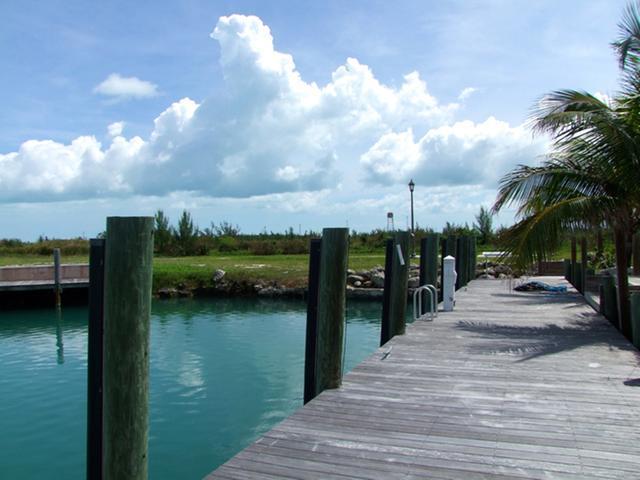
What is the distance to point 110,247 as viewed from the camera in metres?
3.80

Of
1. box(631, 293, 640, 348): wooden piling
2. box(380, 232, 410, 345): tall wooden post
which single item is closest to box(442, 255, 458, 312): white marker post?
box(380, 232, 410, 345): tall wooden post

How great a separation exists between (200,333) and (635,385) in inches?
624

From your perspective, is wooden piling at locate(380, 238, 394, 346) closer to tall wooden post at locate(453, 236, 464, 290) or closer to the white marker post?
the white marker post

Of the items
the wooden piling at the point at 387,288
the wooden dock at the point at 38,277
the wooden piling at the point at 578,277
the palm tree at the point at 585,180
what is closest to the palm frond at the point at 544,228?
the palm tree at the point at 585,180

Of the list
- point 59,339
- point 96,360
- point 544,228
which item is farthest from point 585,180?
→ point 59,339

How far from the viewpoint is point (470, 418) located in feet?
18.7

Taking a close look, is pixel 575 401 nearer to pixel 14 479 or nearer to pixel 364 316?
pixel 14 479

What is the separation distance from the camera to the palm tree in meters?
10.4

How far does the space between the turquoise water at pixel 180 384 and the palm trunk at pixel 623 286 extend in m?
6.09

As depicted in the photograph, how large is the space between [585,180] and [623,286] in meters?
2.04

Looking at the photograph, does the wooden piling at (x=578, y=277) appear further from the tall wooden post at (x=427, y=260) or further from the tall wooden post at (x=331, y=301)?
the tall wooden post at (x=331, y=301)

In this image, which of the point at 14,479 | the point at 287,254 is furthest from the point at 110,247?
the point at 287,254

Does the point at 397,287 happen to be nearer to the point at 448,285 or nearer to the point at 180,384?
the point at 448,285

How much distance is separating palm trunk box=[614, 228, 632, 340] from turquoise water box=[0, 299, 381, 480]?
6089 mm
